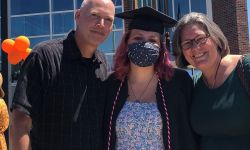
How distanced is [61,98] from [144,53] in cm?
69

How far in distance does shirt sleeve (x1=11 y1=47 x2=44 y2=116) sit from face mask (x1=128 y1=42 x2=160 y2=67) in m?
0.71

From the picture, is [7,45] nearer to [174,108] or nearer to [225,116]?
[174,108]

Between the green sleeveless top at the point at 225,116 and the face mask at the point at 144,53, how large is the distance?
1.59 feet

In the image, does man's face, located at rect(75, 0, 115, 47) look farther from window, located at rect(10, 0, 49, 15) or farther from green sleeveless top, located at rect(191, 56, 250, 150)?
window, located at rect(10, 0, 49, 15)

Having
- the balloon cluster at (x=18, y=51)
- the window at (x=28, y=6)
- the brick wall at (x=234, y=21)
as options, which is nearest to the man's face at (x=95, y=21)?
the balloon cluster at (x=18, y=51)

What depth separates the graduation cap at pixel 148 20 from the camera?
3.58m

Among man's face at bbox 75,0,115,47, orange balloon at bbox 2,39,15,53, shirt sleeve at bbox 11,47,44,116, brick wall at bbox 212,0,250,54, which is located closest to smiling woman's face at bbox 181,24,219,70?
man's face at bbox 75,0,115,47

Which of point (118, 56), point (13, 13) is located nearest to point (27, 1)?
point (13, 13)

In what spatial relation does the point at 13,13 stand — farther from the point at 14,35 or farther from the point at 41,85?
the point at 41,85

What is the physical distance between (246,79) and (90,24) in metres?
1.22

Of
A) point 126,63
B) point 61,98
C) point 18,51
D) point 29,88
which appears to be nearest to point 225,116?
point 126,63

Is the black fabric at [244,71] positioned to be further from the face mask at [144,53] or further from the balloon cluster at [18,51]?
the balloon cluster at [18,51]

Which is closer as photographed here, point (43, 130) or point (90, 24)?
point (43, 130)

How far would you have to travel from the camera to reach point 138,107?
132 inches
